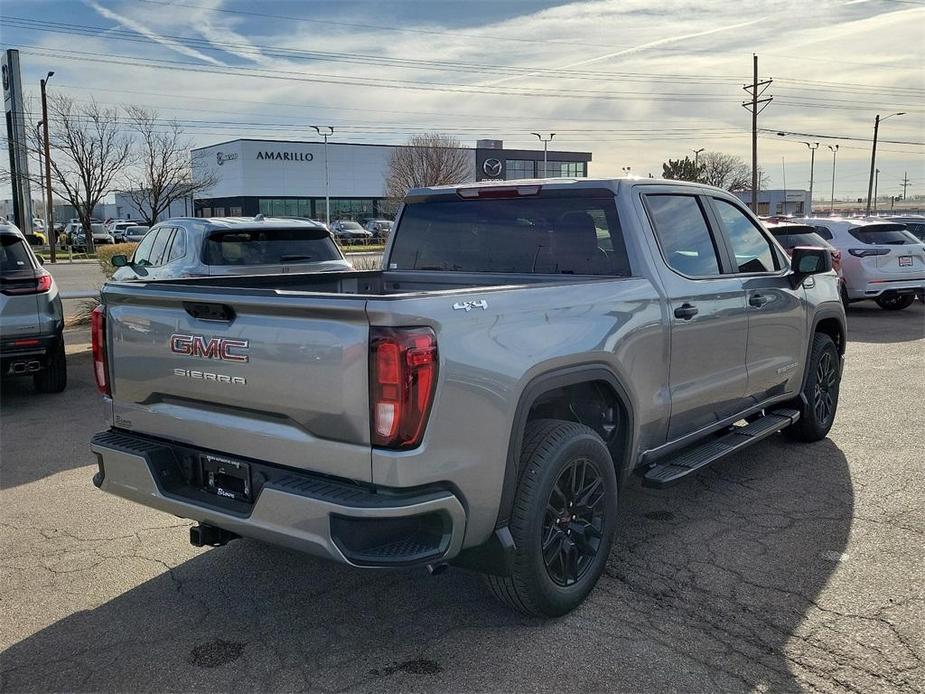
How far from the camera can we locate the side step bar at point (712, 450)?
420 cm

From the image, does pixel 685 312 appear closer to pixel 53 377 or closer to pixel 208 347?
pixel 208 347

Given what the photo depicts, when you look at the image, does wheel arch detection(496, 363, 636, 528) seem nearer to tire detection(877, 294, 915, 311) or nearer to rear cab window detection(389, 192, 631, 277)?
rear cab window detection(389, 192, 631, 277)

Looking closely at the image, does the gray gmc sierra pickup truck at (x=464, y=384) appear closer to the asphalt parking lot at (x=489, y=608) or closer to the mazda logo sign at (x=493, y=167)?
the asphalt parking lot at (x=489, y=608)

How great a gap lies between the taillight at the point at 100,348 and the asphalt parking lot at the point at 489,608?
0.96m

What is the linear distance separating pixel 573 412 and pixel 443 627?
1.18m

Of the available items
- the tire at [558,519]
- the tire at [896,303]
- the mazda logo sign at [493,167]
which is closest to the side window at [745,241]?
the tire at [558,519]

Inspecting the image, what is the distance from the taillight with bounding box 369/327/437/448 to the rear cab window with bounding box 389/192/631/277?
5.76ft

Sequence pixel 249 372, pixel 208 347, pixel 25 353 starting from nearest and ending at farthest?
1. pixel 249 372
2. pixel 208 347
3. pixel 25 353

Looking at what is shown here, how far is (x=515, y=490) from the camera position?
11.0 ft

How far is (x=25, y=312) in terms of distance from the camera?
25.7 ft

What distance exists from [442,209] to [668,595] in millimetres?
2543

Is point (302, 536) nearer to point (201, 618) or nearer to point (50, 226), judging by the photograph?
point (201, 618)

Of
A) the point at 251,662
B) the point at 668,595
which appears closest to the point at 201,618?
the point at 251,662

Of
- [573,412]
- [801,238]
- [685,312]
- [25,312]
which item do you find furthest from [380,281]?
[801,238]
